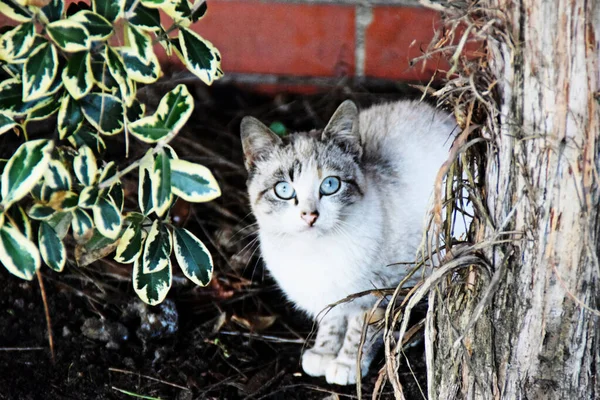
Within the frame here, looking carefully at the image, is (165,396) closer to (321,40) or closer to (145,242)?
(145,242)

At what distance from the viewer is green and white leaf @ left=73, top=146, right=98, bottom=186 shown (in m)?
1.39

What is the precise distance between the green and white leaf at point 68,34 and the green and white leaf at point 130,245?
0.42 meters

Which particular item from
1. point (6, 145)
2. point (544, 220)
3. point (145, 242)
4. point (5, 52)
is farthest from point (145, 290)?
point (6, 145)

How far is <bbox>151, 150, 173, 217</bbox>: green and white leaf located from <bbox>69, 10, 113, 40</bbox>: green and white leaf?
0.25 metres

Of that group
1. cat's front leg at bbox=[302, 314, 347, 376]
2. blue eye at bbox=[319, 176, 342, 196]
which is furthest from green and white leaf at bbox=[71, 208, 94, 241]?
cat's front leg at bbox=[302, 314, 347, 376]

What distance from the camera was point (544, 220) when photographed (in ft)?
4.27

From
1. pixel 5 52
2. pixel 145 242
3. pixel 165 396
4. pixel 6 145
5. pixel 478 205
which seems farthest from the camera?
pixel 6 145

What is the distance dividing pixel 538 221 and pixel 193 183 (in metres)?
0.65

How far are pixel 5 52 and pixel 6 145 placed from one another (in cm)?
126

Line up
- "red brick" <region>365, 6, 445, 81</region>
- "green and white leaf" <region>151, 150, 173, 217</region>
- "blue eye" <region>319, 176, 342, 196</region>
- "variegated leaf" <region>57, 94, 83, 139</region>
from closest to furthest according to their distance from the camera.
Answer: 1. "green and white leaf" <region>151, 150, 173, 217</region>
2. "variegated leaf" <region>57, 94, 83, 139</region>
3. "blue eye" <region>319, 176, 342, 196</region>
4. "red brick" <region>365, 6, 445, 81</region>

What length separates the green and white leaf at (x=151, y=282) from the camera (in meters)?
1.58

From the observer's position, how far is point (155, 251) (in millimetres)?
1533

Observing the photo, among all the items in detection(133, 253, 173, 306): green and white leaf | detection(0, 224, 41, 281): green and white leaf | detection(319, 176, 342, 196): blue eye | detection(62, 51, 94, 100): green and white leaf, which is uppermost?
detection(62, 51, 94, 100): green and white leaf

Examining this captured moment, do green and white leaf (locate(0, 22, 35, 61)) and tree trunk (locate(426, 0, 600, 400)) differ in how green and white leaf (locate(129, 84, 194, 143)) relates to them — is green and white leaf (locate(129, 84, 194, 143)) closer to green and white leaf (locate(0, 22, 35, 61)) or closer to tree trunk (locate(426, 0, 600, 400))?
green and white leaf (locate(0, 22, 35, 61))
